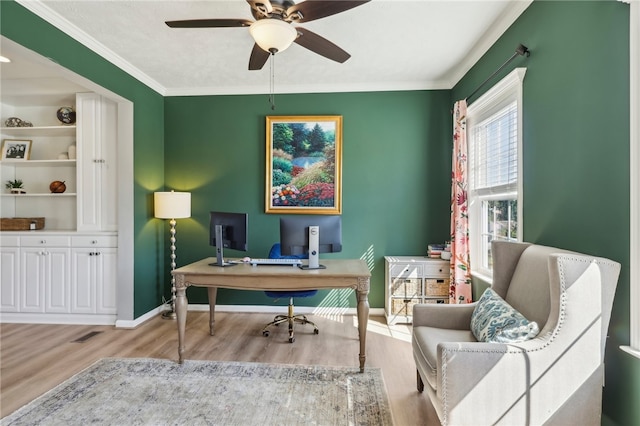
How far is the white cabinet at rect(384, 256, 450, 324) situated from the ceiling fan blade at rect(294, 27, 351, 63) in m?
2.23

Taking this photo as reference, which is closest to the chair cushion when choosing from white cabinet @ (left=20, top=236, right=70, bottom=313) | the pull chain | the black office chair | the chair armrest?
the chair armrest

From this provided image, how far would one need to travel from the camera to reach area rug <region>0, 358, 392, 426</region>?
1.95 metres

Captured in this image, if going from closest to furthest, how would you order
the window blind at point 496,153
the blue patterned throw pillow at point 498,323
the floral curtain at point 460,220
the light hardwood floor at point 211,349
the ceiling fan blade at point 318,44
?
the blue patterned throw pillow at point 498,323 < the ceiling fan blade at point 318,44 < the light hardwood floor at point 211,349 < the window blind at point 496,153 < the floral curtain at point 460,220

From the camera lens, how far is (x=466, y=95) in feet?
11.1

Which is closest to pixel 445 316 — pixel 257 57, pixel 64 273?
pixel 257 57

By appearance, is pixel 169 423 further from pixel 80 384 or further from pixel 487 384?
pixel 487 384

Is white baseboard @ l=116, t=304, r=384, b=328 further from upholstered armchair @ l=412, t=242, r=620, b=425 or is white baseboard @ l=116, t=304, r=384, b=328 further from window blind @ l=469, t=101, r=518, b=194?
upholstered armchair @ l=412, t=242, r=620, b=425

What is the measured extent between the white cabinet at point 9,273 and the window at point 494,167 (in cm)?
499

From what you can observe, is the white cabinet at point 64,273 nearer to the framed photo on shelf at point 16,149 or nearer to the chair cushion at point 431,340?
the framed photo on shelf at point 16,149

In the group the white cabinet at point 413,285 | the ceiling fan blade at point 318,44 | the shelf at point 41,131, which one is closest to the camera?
Answer: the ceiling fan blade at point 318,44

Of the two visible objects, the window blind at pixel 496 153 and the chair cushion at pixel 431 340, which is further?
the window blind at pixel 496 153

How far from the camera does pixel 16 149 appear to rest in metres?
3.99

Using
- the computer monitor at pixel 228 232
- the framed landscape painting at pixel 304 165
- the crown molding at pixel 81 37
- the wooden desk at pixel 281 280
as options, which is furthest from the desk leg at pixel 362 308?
the crown molding at pixel 81 37

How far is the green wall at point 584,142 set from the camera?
4.90 ft
